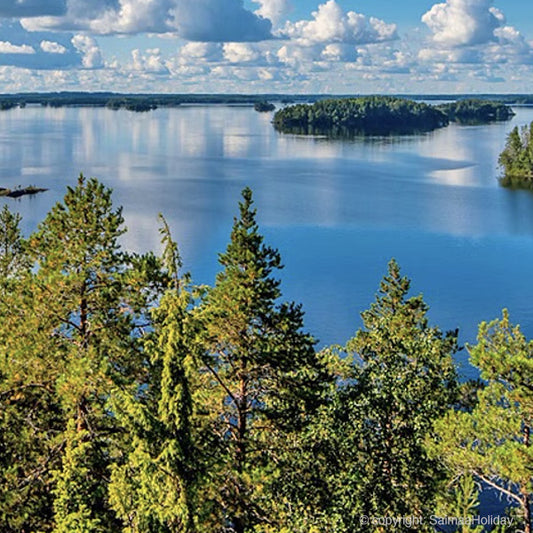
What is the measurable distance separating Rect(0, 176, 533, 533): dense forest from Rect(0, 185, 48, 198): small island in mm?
74079

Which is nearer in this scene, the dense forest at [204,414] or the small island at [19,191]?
the dense forest at [204,414]

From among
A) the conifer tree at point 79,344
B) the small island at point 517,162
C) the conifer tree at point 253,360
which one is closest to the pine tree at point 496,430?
the conifer tree at point 253,360

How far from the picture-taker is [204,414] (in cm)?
1498

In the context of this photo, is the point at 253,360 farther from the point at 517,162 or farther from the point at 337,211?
the point at 517,162

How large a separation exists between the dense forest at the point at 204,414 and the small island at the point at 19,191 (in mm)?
74079

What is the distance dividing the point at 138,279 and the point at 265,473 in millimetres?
5116

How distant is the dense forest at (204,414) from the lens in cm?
1201

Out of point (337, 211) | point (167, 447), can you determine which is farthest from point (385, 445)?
point (337, 211)

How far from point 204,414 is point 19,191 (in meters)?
80.6

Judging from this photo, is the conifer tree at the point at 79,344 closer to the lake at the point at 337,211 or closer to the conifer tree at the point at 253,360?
the conifer tree at the point at 253,360

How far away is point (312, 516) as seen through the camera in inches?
502

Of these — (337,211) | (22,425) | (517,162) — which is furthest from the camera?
(517,162)

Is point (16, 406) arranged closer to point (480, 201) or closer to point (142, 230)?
point (142, 230)

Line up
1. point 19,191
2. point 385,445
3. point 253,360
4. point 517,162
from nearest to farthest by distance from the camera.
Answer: point 385,445 → point 253,360 → point 19,191 → point 517,162
